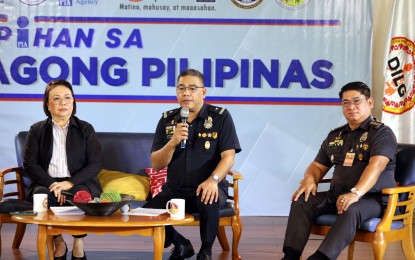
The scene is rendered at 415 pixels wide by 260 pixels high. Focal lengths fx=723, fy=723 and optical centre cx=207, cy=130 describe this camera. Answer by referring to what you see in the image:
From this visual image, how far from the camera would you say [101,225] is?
3578mm

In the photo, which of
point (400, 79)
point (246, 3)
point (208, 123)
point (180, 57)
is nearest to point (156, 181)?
point (208, 123)

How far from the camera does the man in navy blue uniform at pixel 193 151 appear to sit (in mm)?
4387

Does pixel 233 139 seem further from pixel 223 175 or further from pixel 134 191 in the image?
pixel 134 191

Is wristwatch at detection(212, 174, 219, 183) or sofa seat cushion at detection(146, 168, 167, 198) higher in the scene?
wristwatch at detection(212, 174, 219, 183)

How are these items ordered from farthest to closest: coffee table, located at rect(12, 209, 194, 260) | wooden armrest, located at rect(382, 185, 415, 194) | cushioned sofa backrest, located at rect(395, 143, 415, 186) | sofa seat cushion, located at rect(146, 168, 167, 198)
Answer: sofa seat cushion, located at rect(146, 168, 167, 198) → cushioned sofa backrest, located at rect(395, 143, 415, 186) → wooden armrest, located at rect(382, 185, 415, 194) → coffee table, located at rect(12, 209, 194, 260)

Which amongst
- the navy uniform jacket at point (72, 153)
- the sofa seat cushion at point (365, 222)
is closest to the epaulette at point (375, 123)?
the sofa seat cushion at point (365, 222)

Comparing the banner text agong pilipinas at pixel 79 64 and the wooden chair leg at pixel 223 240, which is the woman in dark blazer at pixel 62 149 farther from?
the banner text agong pilipinas at pixel 79 64

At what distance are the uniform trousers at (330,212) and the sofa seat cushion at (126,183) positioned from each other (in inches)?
51.8

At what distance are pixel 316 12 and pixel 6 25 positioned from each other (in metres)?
2.77

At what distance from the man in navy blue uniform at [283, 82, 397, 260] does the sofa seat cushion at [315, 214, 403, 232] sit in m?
0.03

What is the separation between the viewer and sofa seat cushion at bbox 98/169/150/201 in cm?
506

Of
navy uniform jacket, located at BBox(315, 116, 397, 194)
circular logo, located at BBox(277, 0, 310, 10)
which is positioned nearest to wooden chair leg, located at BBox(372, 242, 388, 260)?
navy uniform jacket, located at BBox(315, 116, 397, 194)

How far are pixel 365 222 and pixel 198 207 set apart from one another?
38.3 inches

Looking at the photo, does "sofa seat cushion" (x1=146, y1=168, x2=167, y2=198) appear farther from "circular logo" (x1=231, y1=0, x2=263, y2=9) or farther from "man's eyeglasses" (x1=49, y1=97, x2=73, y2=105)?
"circular logo" (x1=231, y1=0, x2=263, y2=9)
